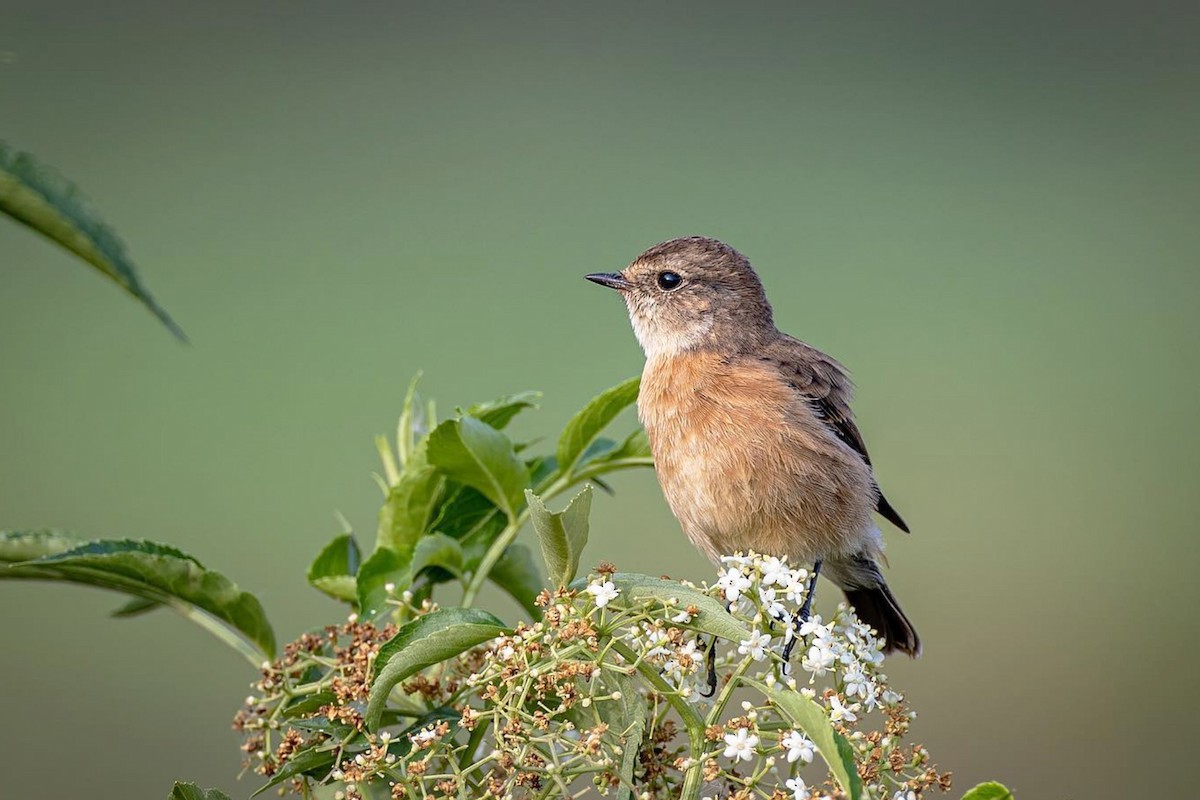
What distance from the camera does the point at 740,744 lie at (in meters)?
1.54

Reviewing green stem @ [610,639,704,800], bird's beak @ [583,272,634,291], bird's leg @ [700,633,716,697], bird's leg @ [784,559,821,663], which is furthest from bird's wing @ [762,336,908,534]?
green stem @ [610,639,704,800]

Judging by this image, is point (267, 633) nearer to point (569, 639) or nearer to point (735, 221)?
point (569, 639)

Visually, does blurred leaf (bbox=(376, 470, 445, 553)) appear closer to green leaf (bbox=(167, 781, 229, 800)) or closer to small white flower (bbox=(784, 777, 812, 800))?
green leaf (bbox=(167, 781, 229, 800))

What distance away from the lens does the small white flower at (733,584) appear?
1.75m

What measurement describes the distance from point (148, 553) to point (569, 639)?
681 mm

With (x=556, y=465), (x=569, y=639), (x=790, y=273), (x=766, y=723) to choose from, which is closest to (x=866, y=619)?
(x=556, y=465)

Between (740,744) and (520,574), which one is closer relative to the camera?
(740,744)

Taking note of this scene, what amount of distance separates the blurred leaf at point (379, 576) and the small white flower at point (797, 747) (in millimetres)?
692

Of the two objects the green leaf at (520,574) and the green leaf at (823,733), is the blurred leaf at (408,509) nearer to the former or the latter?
the green leaf at (520,574)

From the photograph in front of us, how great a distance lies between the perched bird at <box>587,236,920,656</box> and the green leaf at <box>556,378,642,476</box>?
2.73ft

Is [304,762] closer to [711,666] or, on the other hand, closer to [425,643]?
[425,643]

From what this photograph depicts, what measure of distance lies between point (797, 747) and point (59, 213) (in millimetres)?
1017

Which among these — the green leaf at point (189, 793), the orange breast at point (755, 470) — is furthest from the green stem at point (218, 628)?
the orange breast at point (755, 470)

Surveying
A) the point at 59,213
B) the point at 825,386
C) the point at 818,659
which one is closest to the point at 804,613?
the point at 825,386
